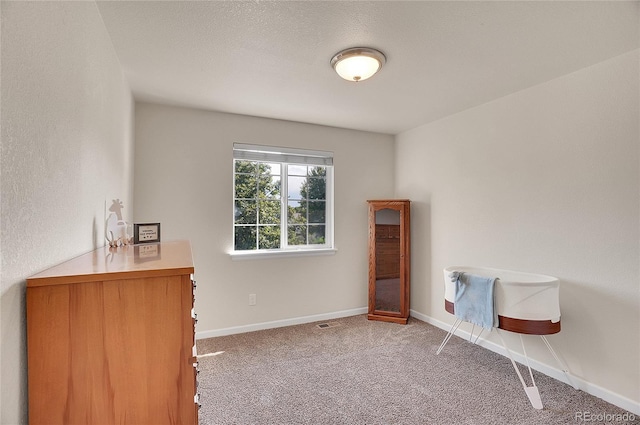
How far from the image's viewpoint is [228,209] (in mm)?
3383

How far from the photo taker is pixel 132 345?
91 centimetres

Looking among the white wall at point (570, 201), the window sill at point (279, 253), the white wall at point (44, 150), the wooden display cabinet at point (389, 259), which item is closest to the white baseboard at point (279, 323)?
the wooden display cabinet at point (389, 259)

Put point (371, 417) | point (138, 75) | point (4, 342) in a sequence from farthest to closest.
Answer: point (138, 75) < point (371, 417) < point (4, 342)

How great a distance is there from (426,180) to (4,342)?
371cm

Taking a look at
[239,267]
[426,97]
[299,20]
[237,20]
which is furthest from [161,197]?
[426,97]

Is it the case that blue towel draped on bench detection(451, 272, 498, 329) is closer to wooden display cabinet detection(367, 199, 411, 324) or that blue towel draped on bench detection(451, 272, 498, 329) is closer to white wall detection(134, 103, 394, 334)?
wooden display cabinet detection(367, 199, 411, 324)

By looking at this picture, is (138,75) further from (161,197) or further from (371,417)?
(371,417)

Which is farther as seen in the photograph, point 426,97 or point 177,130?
point 177,130

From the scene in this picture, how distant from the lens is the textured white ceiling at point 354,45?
1.67 meters

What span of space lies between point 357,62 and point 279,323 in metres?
2.79

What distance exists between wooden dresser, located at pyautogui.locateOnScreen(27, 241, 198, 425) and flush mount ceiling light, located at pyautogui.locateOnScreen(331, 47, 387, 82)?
5.67 ft

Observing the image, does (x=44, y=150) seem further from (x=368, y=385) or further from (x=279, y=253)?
(x=279, y=253)

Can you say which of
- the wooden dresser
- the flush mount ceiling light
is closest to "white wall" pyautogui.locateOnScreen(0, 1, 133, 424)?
the wooden dresser

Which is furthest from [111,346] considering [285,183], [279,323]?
[285,183]
